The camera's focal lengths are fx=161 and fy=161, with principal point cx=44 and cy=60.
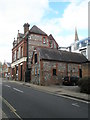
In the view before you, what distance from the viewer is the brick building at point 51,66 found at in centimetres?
2789

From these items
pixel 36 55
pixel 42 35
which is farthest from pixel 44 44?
pixel 36 55

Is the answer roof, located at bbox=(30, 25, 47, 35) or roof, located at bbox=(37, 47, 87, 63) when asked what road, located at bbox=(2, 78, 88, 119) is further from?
roof, located at bbox=(30, 25, 47, 35)

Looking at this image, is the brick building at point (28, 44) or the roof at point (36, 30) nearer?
the brick building at point (28, 44)

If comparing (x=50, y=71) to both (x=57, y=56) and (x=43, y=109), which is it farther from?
(x=43, y=109)

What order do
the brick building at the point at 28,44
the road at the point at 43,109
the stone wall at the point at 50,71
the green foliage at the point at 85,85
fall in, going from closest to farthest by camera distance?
1. the road at the point at 43,109
2. the green foliage at the point at 85,85
3. the stone wall at the point at 50,71
4. the brick building at the point at 28,44

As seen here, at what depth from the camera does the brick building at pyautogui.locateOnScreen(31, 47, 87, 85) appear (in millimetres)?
27891

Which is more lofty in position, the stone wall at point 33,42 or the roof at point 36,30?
the roof at point 36,30

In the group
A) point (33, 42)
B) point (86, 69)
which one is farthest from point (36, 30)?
point (86, 69)

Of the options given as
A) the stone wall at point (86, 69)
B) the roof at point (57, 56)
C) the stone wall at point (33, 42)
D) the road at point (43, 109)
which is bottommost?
the road at point (43, 109)

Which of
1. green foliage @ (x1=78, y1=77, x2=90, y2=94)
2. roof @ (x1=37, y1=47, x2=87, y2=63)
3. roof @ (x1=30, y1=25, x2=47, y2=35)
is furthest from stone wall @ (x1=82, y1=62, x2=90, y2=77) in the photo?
roof @ (x1=30, y1=25, x2=47, y2=35)

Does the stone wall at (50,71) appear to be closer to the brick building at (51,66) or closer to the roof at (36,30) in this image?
the brick building at (51,66)

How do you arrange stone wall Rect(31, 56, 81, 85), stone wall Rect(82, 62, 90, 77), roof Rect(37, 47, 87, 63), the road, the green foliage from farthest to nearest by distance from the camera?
roof Rect(37, 47, 87, 63) < stone wall Rect(31, 56, 81, 85) < stone wall Rect(82, 62, 90, 77) < the green foliage < the road

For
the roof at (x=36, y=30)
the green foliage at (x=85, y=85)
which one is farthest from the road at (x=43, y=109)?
the roof at (x=36, y=30)

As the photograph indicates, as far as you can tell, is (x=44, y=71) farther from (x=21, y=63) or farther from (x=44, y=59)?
(x=21, y=63)
